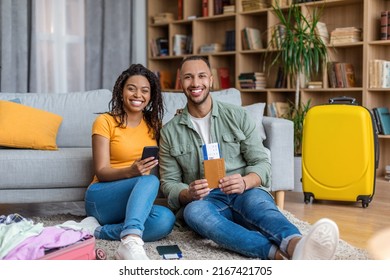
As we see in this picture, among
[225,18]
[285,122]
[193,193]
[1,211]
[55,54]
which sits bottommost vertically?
[1,211]

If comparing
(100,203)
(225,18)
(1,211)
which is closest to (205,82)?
(100,203)

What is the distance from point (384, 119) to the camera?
4.69 metres

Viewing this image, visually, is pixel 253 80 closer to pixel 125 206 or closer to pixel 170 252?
pixel 125 206

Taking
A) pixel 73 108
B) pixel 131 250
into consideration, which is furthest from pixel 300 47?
pixel 131 250

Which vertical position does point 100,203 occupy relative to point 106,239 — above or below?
above

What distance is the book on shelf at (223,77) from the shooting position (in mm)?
5895

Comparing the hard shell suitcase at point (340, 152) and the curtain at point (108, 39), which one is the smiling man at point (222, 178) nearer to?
the hard shell suitcase at point (340, 152)

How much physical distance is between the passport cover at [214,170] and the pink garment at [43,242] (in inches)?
23.4

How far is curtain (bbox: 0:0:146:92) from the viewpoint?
5.29 meters

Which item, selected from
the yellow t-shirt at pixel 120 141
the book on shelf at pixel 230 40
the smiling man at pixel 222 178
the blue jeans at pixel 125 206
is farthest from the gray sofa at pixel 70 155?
the book on shelf at pixel 230 40

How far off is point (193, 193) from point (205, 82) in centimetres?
50

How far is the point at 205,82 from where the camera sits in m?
2.66

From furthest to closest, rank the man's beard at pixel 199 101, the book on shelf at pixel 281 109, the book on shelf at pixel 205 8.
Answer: the book on shelf at pixel 205 8 < the book on shelf at pixel 281 109 < the man's beard at pixel 199 101

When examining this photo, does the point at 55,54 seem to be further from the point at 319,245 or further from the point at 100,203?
the point at 319,245
